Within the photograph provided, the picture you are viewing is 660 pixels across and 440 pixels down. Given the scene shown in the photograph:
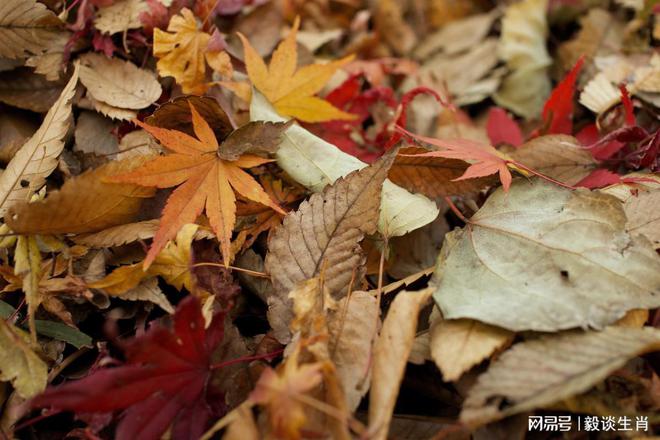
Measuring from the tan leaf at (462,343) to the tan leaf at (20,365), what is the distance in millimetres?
461

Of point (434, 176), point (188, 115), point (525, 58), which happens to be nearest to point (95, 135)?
point (188, 115)

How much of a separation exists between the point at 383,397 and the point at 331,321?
0.40 feet

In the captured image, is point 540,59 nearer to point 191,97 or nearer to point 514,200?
point 514,200

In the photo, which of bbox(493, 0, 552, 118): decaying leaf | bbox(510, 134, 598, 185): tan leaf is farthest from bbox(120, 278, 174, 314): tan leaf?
bbox(493, 0, 552, 118): decaying leaf

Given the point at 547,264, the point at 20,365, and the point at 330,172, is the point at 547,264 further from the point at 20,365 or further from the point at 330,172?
the point at 20,365

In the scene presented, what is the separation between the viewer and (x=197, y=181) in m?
0.74

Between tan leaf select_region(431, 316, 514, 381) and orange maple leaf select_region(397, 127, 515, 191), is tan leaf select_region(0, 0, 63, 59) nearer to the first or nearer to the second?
orange maple leaf select_region(397, 127, 515, 191)

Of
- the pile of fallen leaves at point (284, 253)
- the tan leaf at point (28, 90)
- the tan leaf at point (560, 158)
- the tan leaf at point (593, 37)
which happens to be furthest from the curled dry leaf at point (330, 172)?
the tan leaf at point (593, 37)

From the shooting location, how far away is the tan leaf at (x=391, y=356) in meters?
0.58

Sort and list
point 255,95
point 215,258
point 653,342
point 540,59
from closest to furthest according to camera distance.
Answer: point 653,342 < point 215,258 < point 255,95 < point 540,59

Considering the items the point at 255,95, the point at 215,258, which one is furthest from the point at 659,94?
the point at 215,258

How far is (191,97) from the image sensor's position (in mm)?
789

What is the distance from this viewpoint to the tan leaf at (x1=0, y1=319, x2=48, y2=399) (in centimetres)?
64

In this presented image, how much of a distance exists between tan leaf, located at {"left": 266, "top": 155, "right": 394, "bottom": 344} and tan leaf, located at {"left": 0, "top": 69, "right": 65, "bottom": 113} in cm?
48
